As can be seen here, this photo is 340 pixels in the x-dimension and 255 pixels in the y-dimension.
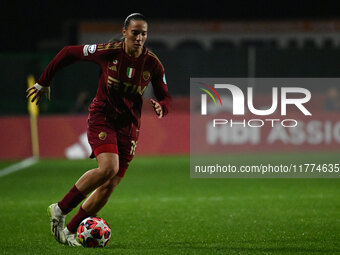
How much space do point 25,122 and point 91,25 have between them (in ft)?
18.2

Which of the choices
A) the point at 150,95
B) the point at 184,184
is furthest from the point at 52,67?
the point at 150,95

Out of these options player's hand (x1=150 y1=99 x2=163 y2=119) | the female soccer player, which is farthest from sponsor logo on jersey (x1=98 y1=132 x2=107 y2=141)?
player's hand (x1=150 y1=99 x2=163 y2=119)

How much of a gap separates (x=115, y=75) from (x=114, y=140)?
595 millimetres

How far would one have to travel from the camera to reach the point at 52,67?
7.23m

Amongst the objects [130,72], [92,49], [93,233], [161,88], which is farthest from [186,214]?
[92,49]

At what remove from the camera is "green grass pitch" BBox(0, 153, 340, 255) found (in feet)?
24.2

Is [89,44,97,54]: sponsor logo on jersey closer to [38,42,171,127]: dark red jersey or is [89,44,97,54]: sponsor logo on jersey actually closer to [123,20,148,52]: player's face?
[38,42,171,127]: dark red jersey

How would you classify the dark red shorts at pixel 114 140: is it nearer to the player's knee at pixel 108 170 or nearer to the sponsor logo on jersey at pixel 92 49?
the player's knee at pixel 108 170

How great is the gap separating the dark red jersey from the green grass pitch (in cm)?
127

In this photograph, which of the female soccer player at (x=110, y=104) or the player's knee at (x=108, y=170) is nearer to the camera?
the player's knee at (x=108, y=170)

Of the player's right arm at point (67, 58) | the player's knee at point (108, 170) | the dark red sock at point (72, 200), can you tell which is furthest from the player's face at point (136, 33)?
the dark red sock at point (72, 200)

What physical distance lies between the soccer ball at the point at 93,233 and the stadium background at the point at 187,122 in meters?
0.26

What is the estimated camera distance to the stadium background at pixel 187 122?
27.7ft

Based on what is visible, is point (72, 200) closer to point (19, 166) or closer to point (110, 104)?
point (110, 104)
